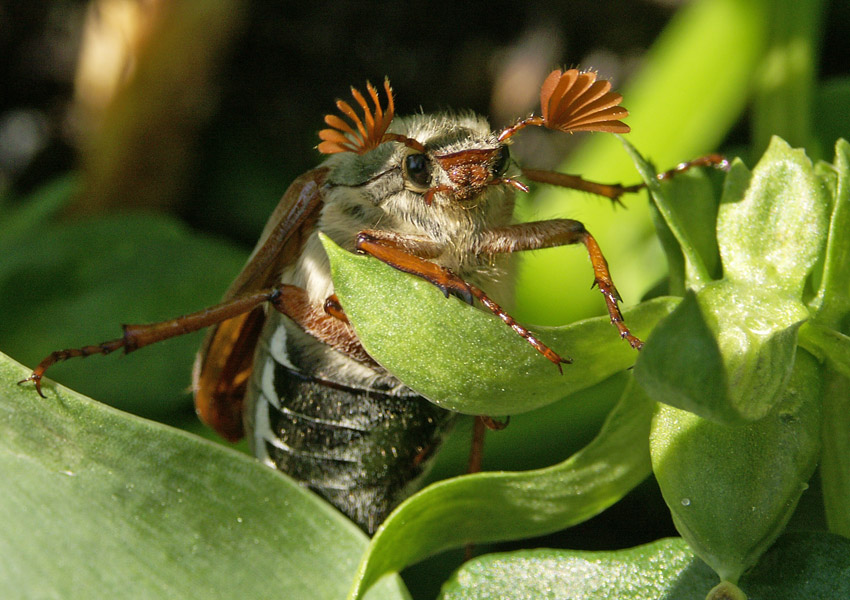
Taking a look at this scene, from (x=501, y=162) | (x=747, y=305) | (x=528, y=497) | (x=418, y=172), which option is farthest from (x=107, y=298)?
(x=747, y=305)

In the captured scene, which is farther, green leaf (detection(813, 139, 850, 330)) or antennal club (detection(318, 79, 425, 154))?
antennal club (detection(318, 79, 425, 154))

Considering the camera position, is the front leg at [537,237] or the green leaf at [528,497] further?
the front leg at [537,237]

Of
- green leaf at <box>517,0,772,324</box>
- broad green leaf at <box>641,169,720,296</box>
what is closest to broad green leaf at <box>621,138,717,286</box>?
broad green leaf at <box>641,169,720,296</box>

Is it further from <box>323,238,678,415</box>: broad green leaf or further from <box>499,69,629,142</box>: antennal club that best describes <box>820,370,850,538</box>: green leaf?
<box>499,69,629,142</box>: antennal club

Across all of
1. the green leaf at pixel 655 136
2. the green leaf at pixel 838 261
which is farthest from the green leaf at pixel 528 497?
the green leaf at pixel 655 136

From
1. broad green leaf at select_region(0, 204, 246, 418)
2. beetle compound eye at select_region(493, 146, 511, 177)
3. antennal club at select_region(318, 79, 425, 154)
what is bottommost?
broad green leaf at select_region(0, 204, 246, 418)

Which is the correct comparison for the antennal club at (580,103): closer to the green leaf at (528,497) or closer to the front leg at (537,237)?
the front leg at (537,237)
